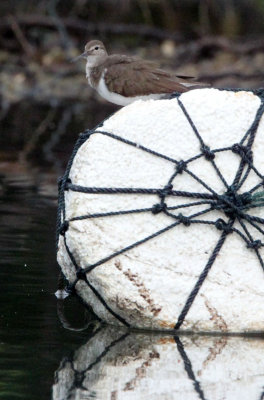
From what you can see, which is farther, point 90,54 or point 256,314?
point 90,54

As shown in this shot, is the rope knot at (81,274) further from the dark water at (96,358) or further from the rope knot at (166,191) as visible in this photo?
the rope knot at (166,191)

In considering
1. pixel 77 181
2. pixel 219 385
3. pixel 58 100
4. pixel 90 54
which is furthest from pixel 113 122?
pixel 58 100

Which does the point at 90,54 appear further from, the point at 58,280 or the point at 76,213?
the point at 76,213

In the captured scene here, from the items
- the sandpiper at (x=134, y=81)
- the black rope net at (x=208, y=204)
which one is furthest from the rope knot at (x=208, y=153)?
the sandpiper at (x=134, y=81)

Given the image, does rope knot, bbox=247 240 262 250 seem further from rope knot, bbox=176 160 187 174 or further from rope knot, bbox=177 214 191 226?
rope knot, bbox=176 160 187 174

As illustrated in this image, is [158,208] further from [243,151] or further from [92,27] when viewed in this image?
[92,27]

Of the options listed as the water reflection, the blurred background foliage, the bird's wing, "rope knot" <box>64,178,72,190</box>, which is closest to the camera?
the water reflection

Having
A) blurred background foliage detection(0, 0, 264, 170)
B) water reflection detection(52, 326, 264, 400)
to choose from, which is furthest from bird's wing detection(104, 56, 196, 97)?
blurred background foliage detection(0, 0, 264, 170)
